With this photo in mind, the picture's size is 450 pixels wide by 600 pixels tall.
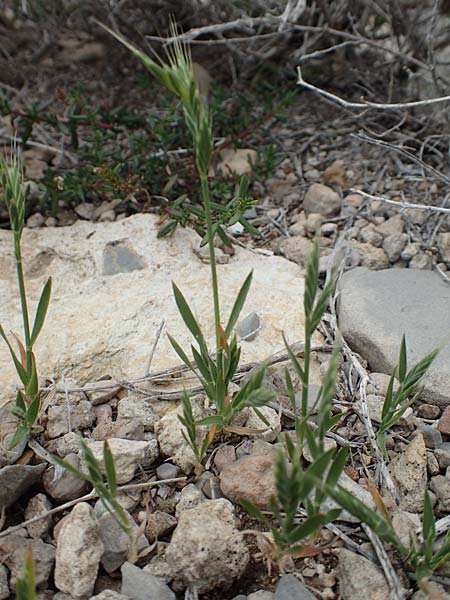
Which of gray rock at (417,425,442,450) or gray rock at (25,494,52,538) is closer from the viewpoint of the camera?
gray rock at (25,494,52,538)

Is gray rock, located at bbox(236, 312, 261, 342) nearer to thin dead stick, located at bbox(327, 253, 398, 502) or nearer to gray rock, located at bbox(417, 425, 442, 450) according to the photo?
thin dead stick, located at bbox(327, 253, 398, 502)

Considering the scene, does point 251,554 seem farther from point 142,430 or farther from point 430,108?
point 430,108

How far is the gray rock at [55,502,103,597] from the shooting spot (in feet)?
4.69

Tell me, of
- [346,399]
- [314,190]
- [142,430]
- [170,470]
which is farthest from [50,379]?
[314,190]

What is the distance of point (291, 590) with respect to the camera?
1391 millimetres

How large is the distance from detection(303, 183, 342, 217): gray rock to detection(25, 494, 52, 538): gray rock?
1.67 metres

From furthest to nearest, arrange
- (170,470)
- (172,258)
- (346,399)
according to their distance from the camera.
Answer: (172,258) < (346,399) < (170,470)

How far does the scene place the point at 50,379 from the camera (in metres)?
1.94

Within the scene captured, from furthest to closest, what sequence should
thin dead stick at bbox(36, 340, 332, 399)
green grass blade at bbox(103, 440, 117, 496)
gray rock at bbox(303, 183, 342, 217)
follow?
gray rock at bbox(303, 183, 342, 217), thin dead stick at bbox(36, 340, 332, 399), green grass blade at bbox(103, 440, 117, 496)

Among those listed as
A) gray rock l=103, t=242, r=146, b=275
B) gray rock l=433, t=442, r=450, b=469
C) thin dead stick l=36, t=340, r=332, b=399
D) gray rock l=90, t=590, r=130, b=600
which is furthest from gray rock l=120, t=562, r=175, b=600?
gray rock l=103, t=242, r=146, b=275

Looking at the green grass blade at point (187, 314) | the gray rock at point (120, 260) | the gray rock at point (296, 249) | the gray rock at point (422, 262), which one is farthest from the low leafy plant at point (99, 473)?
the gray rock at point (422, 262)

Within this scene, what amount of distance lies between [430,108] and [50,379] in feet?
7.53

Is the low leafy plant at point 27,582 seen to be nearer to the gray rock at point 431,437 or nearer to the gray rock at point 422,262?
the gray rock at point 431,437

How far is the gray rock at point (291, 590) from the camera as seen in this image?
138cm
